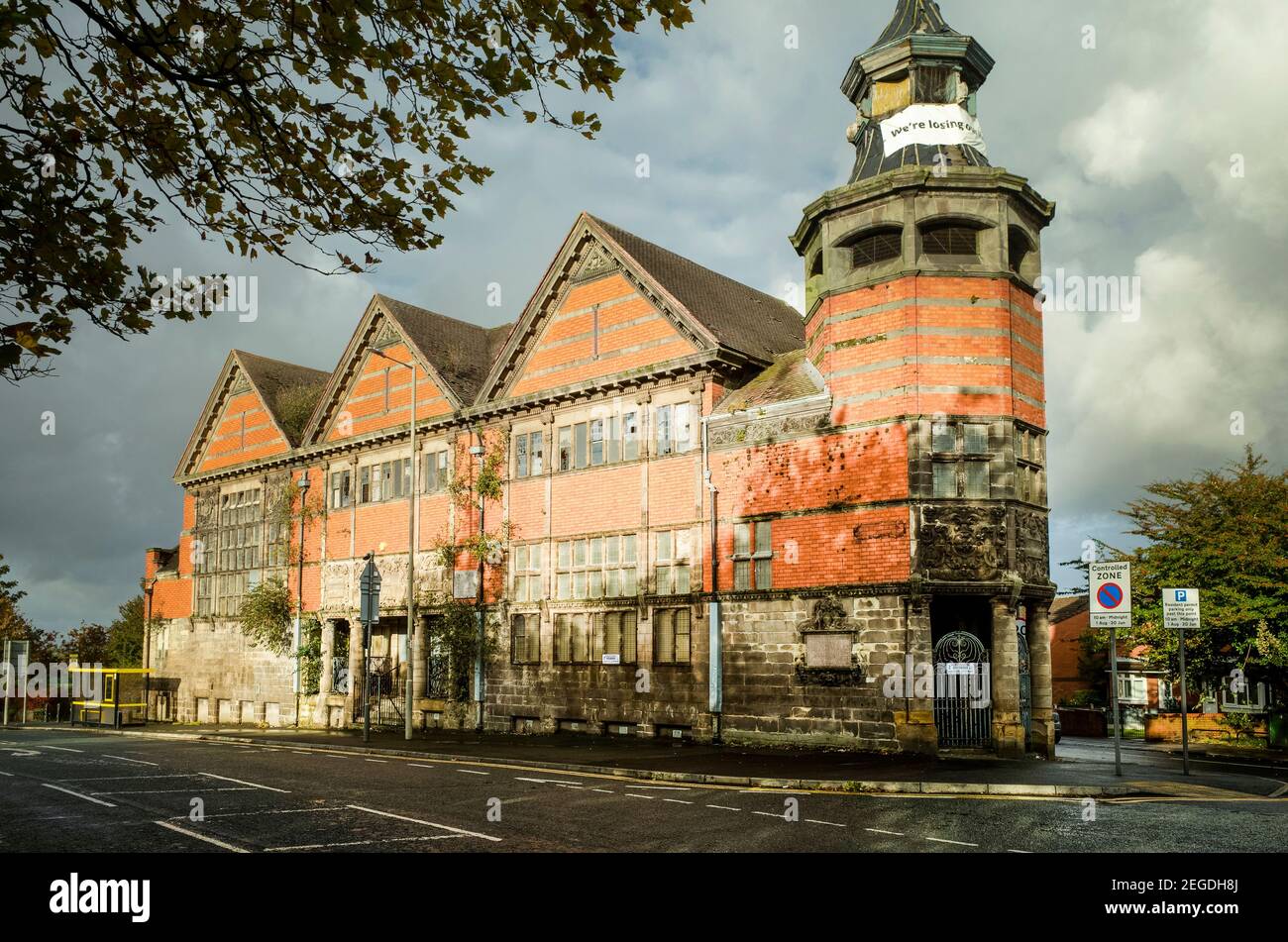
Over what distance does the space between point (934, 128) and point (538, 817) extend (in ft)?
66.6

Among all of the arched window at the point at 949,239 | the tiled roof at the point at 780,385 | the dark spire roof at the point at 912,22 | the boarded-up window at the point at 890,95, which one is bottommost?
the tiled roof at the point at 780,385

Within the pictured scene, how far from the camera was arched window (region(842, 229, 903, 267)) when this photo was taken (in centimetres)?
2462

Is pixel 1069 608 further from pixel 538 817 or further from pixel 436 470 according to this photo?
pixel 538 817

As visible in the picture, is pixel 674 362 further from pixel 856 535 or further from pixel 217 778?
pixel 217 778

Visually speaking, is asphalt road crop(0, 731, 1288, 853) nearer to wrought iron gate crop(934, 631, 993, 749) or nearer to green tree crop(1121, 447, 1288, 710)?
wrought iron gate crop(934, 631, 993, 749)

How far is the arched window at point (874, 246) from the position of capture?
2462cm

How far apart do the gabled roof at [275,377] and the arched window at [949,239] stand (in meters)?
27.2

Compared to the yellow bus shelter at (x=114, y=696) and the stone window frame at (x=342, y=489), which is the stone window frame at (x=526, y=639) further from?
the yellow bus shelter at (x=114, y=696)

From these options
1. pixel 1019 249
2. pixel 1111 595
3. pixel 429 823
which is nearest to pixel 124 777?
pixel 429 823

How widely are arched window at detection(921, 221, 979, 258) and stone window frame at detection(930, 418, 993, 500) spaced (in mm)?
4098

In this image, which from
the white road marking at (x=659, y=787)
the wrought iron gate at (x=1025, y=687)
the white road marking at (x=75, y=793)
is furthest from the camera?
the wrought iron gate at (x=1025, y=687)

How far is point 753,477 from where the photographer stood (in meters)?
26.1

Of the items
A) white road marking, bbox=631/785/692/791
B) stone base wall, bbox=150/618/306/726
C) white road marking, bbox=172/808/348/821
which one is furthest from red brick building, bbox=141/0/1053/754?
white road marking, bbox=172/808/348/821

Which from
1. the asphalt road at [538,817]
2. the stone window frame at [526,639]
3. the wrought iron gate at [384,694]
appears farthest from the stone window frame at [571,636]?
the asphalt road at [538,817]
